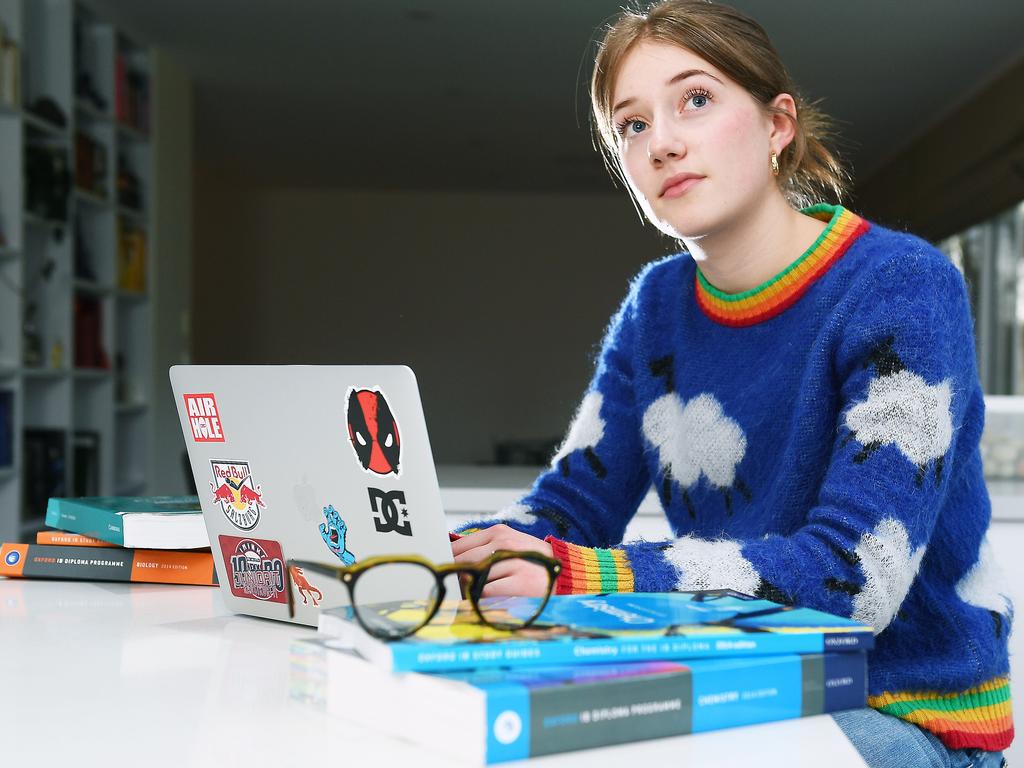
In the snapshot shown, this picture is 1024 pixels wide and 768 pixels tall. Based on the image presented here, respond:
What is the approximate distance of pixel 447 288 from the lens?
33.3ft

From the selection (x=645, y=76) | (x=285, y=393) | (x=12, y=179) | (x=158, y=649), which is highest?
(x=12, y=179)

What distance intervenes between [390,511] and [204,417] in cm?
24

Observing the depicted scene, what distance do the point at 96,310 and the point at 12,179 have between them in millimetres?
1108

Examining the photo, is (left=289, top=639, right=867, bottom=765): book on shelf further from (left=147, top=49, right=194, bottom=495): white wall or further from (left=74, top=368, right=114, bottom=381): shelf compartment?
(left=147, top=49, right=194, bottom=495): white wall

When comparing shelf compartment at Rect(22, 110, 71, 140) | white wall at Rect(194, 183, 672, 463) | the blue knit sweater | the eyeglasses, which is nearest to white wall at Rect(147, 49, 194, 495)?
shelf compartment at Rect(22, 110, 71, 140)

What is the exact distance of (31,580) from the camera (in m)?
1.22

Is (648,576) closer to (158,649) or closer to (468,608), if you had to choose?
(468,608)

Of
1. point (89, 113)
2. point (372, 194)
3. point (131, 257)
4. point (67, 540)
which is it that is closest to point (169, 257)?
point (131, 257)

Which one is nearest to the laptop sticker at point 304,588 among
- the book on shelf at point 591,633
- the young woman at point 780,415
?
the young woman at point 780,415

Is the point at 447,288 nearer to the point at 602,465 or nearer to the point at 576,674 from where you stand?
the point at 602,465

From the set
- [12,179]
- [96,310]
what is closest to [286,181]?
[96,310]

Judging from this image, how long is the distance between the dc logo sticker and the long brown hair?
0.76m

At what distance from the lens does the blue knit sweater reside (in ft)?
2.88

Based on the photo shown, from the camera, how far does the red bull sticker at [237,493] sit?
92 cm
